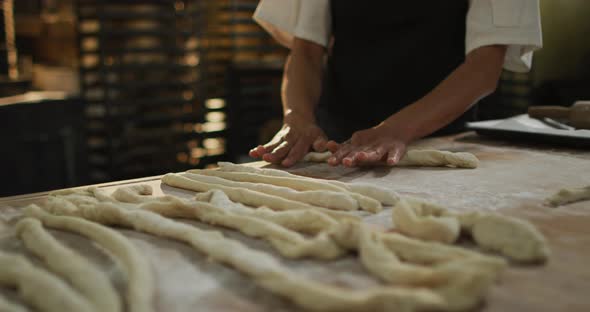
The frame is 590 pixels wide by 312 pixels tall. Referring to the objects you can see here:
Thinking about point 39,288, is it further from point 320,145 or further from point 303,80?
point 303,80

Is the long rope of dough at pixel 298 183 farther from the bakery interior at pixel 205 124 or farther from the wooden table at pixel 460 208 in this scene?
the bakery interior at pixel 205 124

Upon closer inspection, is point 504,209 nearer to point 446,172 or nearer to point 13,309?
point 446,172

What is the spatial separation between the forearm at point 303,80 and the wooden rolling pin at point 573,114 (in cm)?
87

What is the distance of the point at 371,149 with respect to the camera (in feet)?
5.41

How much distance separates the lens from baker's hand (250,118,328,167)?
Result: 1725 millimetres

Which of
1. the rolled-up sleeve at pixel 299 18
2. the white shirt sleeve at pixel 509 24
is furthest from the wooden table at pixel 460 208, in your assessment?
the rolled-up sleeve at pixel 299 18

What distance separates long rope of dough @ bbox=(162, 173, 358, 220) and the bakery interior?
4cm

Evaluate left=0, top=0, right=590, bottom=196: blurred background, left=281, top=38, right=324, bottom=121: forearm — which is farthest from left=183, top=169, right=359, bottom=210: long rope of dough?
left=0, top=0, right=590, bottom=196: blurred background

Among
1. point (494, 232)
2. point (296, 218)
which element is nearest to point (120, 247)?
point (296, 218)

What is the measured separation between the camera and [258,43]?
214 inches

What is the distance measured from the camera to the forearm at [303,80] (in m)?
2.17

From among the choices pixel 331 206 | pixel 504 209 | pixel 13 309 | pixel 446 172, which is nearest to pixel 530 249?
pixel 504 209

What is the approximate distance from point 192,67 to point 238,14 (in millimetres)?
863

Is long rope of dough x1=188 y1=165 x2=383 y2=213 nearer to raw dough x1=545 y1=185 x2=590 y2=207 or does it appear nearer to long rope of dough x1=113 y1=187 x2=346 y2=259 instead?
long rope of dough x1=113 y1=187 x2=346 y2=259
